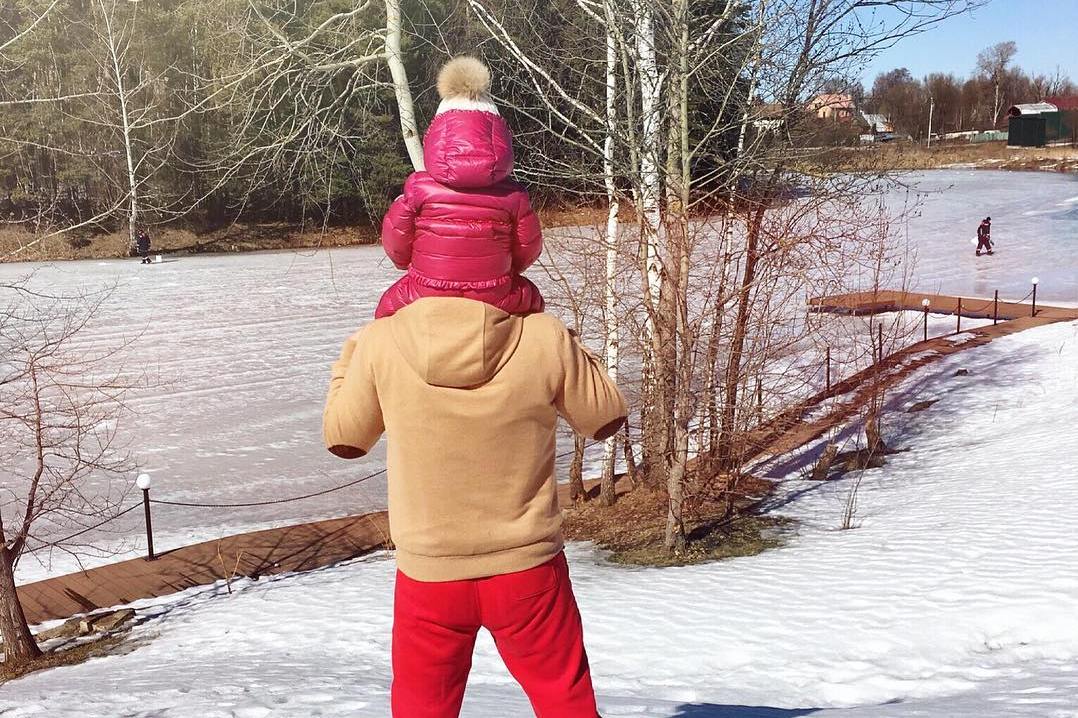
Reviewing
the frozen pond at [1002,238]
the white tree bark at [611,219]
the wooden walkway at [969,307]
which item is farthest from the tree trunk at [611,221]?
the wooden walkway at [969,307]

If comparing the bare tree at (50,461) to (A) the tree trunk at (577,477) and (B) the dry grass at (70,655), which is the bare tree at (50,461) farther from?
(A) the tree trunk at (577,477)

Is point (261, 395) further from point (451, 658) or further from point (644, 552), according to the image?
point (451, 658)

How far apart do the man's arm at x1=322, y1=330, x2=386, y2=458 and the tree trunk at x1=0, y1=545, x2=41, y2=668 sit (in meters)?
6.26

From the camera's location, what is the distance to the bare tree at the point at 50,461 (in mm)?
7352

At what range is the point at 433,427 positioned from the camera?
7.51ft

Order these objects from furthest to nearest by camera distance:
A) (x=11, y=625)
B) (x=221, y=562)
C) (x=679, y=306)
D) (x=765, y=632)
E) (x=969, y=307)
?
(x=969, y=307)
(x=221, y=562)
(x=679, y=306)
(x=11, y=625)
(x=765, y=632)

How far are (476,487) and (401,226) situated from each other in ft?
2.19

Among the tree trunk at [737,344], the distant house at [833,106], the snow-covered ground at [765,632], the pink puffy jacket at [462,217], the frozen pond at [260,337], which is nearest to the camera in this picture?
the pink puffy jacket at [462,217]

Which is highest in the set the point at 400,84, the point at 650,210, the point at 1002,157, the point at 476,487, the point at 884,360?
the point at 1002,157

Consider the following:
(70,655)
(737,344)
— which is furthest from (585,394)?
(737,344)

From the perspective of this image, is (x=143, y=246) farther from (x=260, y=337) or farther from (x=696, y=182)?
(x=696, y=182)

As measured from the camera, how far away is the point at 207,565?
376 inches

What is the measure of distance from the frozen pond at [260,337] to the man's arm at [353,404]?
28.2 feet

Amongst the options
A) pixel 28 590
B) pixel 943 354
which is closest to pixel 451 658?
pixel 28 590
